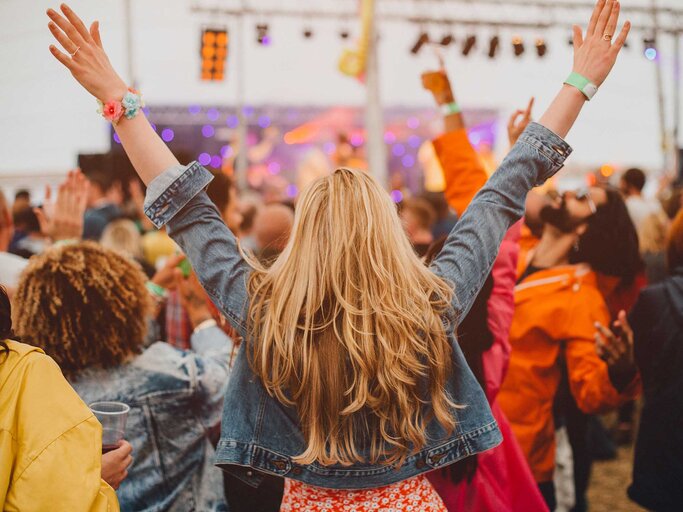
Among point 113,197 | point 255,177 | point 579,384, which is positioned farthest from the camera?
point 255,177

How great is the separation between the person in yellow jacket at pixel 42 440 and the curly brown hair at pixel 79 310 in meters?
0.67

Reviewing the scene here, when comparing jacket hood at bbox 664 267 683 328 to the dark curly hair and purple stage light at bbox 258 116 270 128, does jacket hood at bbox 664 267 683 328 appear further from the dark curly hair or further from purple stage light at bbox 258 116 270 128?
purple stage light at bbox 258 116 270 128


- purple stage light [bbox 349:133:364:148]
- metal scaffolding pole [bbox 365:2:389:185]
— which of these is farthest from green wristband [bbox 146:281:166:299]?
purple stage light [bbox 349:133:364:148]

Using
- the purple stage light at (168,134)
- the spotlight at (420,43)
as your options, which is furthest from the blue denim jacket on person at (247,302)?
the purple stage light at (168,134)

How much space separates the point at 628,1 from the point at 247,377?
1501 centimetres

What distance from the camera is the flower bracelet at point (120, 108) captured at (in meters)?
1.48

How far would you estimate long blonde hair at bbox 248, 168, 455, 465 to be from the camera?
1.42m

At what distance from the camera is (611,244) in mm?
3023

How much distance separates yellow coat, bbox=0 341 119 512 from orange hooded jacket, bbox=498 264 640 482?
6.30 ft

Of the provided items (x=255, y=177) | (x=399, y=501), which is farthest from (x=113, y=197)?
(x=255, y=177)

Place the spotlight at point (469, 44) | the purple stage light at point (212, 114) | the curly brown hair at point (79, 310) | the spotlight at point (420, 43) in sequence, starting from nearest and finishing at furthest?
the curly brown hair at point (79, 310) < the spotlight at point (420, 43) < the spotlight at point (469, 44) < the purple stage light at point (212, 114)

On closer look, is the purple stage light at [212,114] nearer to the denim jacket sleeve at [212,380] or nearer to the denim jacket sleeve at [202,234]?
the denim jacket sleeve at [212,380]

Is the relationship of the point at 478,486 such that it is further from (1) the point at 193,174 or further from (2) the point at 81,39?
(2) the point at 81,39

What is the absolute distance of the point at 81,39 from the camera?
1485 mm
